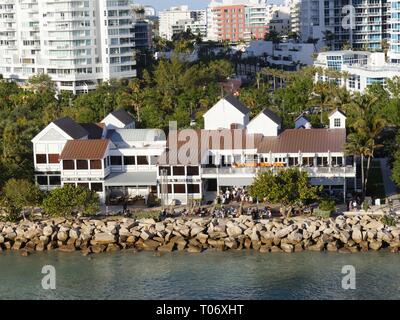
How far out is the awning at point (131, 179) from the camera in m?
41.7

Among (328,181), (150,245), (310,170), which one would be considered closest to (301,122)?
(310,170)

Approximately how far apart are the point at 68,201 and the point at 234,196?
29.1ft

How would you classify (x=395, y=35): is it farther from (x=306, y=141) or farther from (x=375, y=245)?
(x=375, y=245)

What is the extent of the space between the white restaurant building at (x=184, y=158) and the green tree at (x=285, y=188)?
2325 mm

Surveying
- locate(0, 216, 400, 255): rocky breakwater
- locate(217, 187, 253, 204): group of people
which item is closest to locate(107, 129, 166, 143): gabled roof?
locate(217, 187, 253, 204): group of people

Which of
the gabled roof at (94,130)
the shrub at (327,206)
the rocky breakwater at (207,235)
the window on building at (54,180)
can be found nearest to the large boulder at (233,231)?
the rocky breakwater at (207,235)

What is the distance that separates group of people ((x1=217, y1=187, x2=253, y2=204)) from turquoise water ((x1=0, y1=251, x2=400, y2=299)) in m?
5.66

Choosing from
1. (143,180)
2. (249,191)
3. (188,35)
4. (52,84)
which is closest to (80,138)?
(143,180)

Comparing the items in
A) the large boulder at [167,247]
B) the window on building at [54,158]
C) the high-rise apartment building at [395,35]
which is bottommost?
the large boulder at [167,247]

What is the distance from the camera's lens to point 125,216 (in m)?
39.5

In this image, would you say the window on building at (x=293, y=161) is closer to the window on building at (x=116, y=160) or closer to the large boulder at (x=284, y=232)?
the large boulder at (x=284, y=232)

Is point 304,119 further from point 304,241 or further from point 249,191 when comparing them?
point 304,241

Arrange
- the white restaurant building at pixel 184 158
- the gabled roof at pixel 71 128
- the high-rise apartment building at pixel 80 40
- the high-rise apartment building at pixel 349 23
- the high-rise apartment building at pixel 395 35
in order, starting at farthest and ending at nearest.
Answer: the high-rise apartment building at pixel 349 23, the high-rise apartment building at pixel 80 40, the high-rise apartment building at pixel 395 35, the gabled roof at pixel 71 128, the white restaurant building at pixel 184 158

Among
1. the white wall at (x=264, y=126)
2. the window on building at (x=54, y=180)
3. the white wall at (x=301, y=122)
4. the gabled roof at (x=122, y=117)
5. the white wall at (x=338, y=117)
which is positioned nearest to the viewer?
the window on building at (x=54, y=180)
